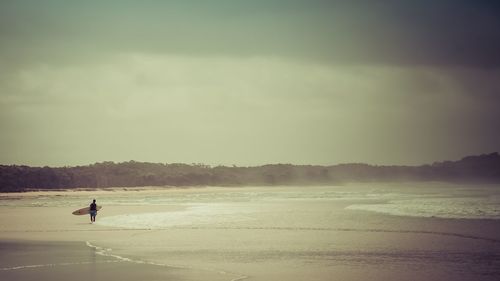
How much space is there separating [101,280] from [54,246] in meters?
9.42

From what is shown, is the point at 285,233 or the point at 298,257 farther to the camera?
the point at 285,233

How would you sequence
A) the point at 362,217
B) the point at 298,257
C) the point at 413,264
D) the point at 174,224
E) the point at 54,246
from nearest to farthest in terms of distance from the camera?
the point at 413,264
the point at 298,257
the point at 54,246
the point at 174,224
the point at 362,217

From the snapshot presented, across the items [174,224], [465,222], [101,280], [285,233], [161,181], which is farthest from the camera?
[161,181]

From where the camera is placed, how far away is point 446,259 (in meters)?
19.5

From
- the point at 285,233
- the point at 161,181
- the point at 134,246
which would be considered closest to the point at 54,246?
the point at 134,246

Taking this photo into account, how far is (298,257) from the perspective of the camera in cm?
2058

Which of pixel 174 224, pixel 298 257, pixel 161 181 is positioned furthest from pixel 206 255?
pixel 161 181

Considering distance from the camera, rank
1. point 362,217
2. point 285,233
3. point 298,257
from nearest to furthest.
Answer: point 298,257 → point 285,233 → point 362,217

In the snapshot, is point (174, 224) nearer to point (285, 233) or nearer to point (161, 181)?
point (285, 233)

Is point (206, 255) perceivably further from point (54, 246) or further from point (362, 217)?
point (362, 217)

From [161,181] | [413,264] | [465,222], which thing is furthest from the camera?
[161,181]

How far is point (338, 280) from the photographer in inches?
632

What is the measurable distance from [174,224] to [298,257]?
16.3m

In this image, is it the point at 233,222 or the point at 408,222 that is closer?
the point at 408,222
